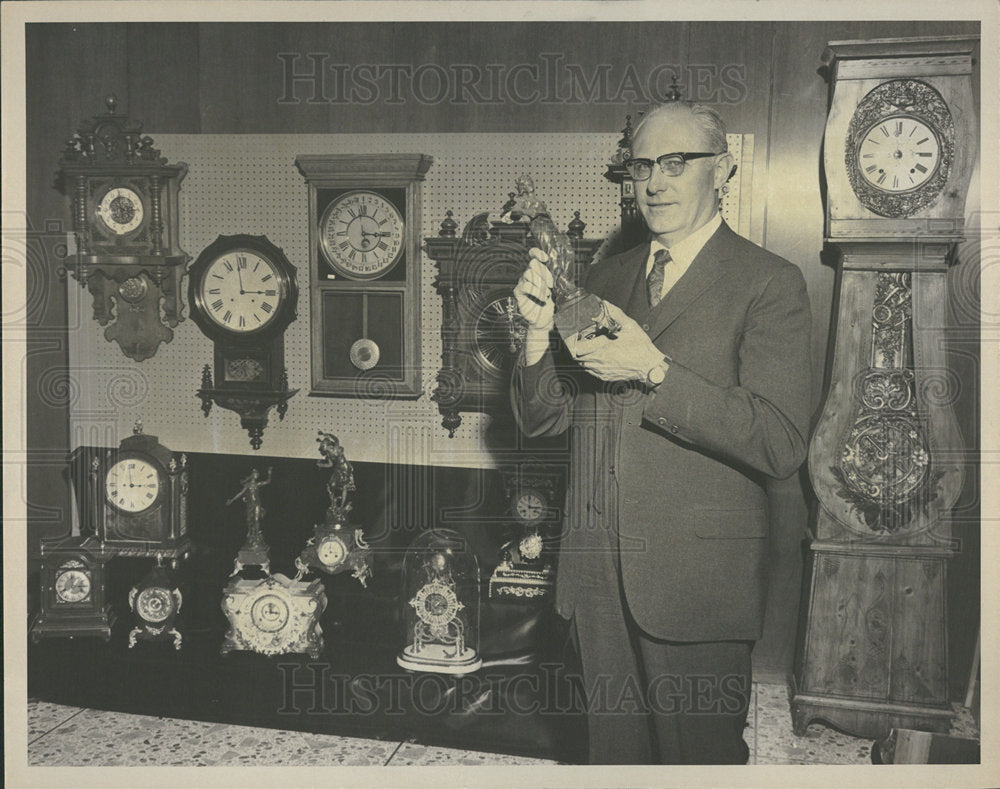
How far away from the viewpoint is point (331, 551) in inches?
140

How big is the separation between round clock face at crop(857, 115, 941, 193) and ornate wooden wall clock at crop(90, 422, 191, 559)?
2698mm

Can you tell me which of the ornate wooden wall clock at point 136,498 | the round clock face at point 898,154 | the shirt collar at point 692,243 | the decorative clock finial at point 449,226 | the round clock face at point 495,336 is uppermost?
the round clock face at point 898,154

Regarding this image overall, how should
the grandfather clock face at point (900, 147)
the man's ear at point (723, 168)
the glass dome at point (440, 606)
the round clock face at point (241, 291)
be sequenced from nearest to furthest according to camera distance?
the man's ear at point (723, 168), the grandfather clock face at point (900, 147), the glass dome at point (440, 606), the round clock face at point (241, 291)

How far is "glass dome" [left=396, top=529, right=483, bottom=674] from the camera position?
3.38 metres

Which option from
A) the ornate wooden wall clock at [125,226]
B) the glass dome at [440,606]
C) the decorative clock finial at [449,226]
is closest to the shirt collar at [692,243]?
the decorative clock finial at [449,226]

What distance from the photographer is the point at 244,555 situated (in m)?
3.55

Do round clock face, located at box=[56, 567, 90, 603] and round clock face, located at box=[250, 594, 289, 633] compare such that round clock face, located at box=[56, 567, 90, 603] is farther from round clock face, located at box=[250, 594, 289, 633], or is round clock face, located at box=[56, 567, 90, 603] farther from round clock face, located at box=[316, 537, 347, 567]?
round clock face, located at box=[316, 537, 347, 567]

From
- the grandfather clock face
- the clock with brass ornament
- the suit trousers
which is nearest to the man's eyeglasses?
the grandfather clock face

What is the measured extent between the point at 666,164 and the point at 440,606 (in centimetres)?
171

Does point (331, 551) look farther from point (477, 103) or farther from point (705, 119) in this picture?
point (705, 119)

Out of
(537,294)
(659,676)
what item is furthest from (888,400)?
(537,294)

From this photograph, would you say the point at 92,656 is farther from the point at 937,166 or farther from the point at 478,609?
the point at 937,166

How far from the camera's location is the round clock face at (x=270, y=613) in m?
3.45

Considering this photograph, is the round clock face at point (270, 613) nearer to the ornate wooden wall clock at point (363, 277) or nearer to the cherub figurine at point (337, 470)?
the cherub figurine at point (337, 470)
